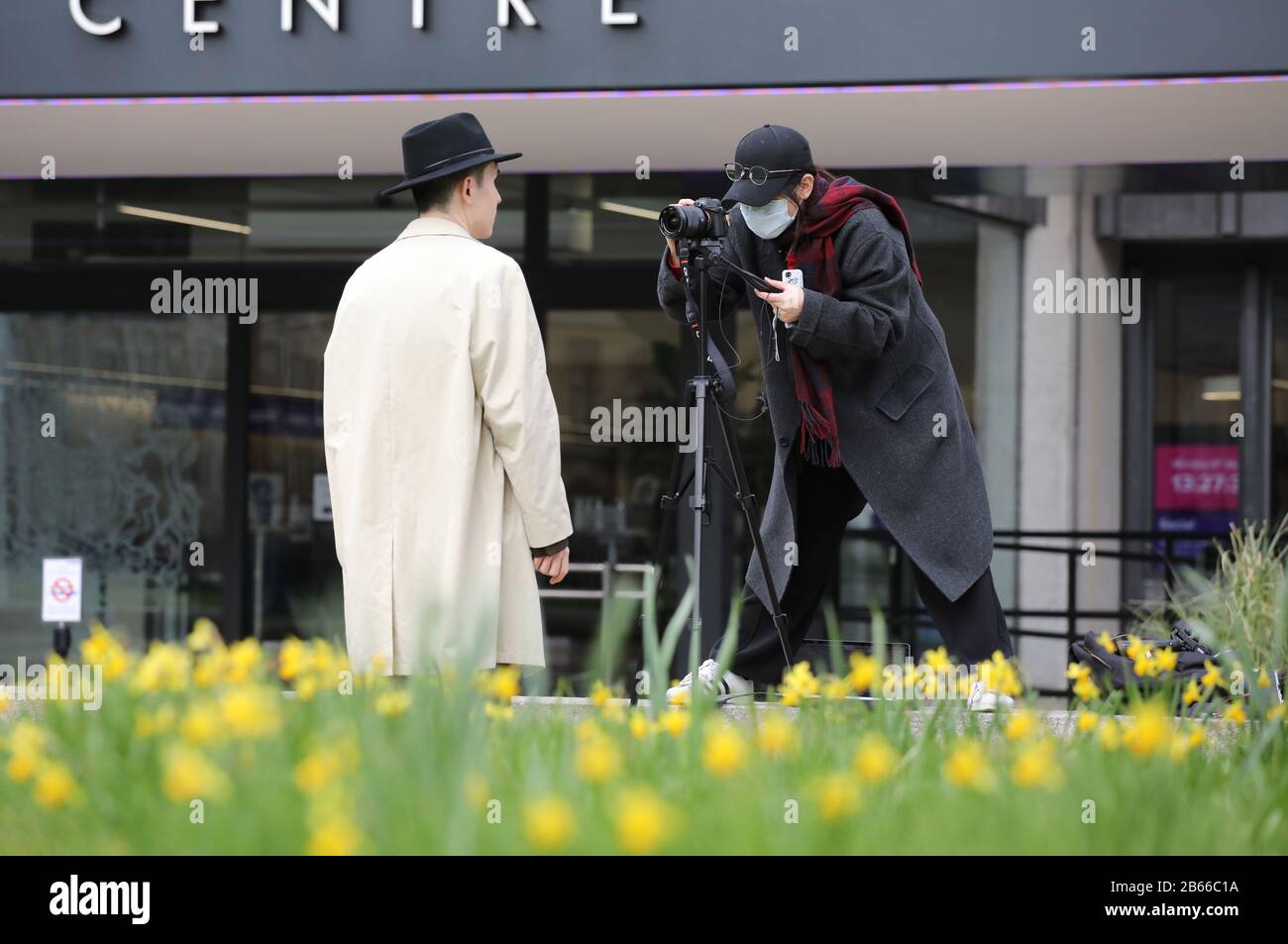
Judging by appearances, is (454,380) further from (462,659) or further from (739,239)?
(462,659)

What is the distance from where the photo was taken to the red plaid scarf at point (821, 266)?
11.0ft

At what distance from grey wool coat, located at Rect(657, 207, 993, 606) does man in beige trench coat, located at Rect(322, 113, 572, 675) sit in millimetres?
623

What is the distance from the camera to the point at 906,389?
3.45 m

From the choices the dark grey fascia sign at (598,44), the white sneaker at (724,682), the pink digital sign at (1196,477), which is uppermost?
the dark grey fascia sign at (598,44)

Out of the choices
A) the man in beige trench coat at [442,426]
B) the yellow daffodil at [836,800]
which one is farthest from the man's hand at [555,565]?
the yellow daffodil at [836,800]

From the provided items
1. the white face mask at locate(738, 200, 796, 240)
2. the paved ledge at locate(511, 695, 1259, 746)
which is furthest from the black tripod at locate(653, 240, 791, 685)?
the paved ledge at locate(511, 695, 1259, 746)

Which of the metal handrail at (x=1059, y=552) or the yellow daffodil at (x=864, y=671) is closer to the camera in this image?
the yellow daffodil at (x=864, y=671)

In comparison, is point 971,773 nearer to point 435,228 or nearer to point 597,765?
point 597,765

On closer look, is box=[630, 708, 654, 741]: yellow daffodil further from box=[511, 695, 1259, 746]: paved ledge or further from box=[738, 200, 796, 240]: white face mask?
box=[738, 200, 796, 240]: white face mask

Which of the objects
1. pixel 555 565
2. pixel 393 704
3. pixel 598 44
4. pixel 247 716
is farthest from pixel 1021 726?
pixel 598 44

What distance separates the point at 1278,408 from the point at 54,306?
21.2ft

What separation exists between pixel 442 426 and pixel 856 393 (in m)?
1.05

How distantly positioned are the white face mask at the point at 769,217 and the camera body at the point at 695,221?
2.9 inches

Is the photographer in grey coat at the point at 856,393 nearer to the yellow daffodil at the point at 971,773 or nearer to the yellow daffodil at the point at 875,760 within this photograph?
the yellow daffodil at the point at 875,760
